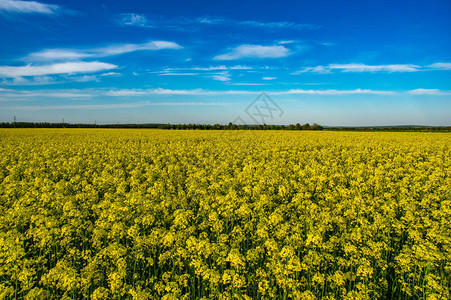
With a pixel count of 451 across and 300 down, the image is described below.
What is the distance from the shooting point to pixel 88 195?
827 centimetres

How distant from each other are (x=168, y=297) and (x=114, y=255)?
1.62 meters

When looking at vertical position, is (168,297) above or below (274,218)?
below

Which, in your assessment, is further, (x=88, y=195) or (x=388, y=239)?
(x=88, y=195)

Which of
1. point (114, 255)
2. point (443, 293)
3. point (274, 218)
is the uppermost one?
point (274, 218)

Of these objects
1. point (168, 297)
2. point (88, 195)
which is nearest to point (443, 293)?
point (168, 297)

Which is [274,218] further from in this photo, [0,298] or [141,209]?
[0,298]

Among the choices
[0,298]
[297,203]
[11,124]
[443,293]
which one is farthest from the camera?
[11,124]

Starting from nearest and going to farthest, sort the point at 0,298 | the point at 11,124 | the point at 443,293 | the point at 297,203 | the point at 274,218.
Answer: the point at 0,298, the point at 443,293, the point at 274,218, the point at 297,203, the point at 11,124

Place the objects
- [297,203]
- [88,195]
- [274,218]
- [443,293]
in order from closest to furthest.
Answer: [443,293] → [274,218] → [297,203] → [88,195]

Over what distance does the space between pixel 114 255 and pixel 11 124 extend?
367 feet

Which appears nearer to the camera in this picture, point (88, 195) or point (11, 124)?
point (88, 195)

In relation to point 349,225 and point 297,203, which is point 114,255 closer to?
point 297,203

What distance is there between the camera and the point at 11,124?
287 feet

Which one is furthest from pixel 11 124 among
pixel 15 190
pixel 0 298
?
pixel 0 298
